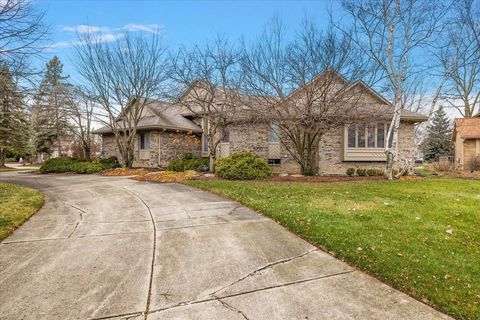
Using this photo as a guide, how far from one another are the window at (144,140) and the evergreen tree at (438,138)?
1312 inches

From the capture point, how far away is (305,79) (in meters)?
12.1

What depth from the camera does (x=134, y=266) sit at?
361 cm

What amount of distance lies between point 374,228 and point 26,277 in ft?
17.7

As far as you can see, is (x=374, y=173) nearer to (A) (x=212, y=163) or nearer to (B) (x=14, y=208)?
(A) (x=212, y=163)

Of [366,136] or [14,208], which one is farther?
[366,136]

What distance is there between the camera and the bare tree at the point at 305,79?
11.6 metres

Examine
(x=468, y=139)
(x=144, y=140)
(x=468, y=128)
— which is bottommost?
(x=144, y=140)

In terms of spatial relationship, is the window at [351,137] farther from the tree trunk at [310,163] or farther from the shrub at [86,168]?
the shrub at [86,168]

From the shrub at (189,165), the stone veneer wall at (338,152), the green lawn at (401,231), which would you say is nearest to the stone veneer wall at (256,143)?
the stone veneer wall at (338,152)

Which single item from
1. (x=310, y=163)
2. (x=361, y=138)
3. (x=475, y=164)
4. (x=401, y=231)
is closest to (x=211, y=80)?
(x=310, y=163)

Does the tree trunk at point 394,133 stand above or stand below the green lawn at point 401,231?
above

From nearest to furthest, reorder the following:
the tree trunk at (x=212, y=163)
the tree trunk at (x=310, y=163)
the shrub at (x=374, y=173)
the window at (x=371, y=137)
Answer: the tree trunk at (x=310, y=163), the shrub at (x=374, y=173), the tree trunk at (x=212, y=163), the window at (x=371, y=137)

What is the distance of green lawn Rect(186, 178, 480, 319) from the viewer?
315 centimetres

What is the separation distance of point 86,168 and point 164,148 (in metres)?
4.95
